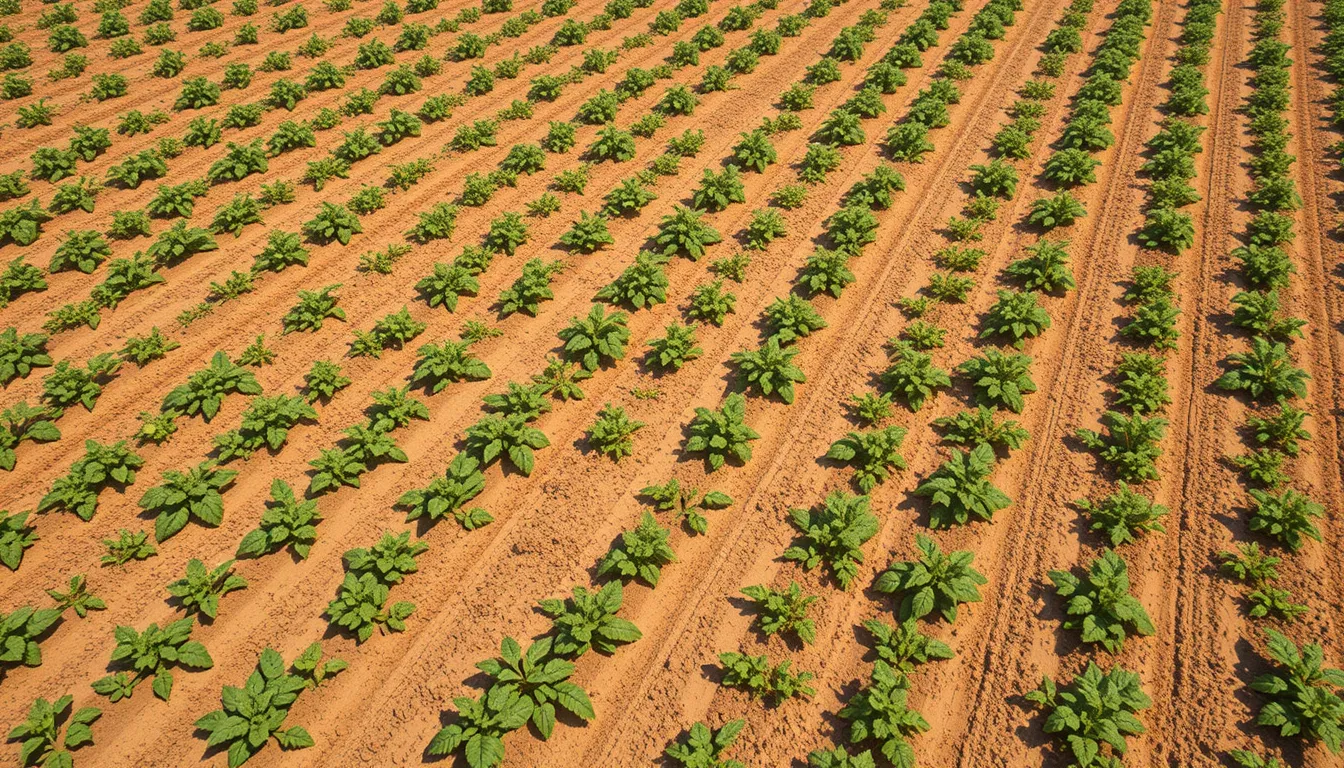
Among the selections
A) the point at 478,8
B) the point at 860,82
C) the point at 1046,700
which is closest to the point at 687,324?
the point at 1046,700

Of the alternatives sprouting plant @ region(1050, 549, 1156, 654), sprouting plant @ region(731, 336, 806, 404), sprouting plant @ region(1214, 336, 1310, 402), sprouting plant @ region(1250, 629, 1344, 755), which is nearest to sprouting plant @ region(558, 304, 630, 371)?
sprouting plant @ region(731, 336, 806, 404)

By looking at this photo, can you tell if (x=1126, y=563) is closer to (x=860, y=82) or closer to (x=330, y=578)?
(x=330, y=578)

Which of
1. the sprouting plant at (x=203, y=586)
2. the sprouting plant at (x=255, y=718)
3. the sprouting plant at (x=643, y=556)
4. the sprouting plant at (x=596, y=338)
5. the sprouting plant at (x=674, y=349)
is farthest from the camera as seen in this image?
the sprouting plant at (x=596, y=338)

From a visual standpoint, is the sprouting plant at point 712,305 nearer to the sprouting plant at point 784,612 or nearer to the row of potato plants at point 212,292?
the sprouting plant at point 784,612

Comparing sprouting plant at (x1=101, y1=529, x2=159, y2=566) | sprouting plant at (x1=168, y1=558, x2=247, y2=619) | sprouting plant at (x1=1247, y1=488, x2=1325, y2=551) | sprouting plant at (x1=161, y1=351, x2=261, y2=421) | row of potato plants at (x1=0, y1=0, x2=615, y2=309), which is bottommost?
sprouting plant at (x1=1247, y1=488, x2=1325, y2=551)

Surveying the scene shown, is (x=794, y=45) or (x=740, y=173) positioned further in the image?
(x=794, y=45)

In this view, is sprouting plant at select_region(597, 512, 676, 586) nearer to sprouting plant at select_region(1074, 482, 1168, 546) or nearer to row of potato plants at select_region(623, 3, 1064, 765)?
row of potato plants at select_region(623, 3, 1064, 765)

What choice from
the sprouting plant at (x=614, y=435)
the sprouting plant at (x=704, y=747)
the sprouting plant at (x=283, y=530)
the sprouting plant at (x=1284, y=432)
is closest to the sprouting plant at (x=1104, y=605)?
the sprouting plant at (x=1284, y=432)

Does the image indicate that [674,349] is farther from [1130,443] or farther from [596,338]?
[1130,443]
